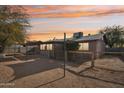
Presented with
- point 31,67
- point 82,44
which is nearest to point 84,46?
point 82,44

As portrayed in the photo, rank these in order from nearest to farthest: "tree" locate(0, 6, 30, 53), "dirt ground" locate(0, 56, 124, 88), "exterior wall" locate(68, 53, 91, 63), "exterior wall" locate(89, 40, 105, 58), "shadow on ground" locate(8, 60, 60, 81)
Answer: "dirt ground" locate(0, 56, 124, 88)
"shadow on ground" locate(8, 60, 60, 81)
"tree" locate(0, 6, 30, 53)
"exterior wall" locate(89, 40, 105, 58)
"exterior wall" locate(68, 53, 91, 63)

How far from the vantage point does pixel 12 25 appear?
6.90m

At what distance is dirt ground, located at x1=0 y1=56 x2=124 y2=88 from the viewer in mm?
5875

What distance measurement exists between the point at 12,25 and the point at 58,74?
1.75 m

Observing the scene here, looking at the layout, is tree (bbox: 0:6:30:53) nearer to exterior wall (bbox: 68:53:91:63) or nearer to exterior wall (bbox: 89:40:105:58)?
exterior wall (bbox: 68:53:91:63)

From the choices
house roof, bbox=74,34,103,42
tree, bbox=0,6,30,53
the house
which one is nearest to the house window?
the house

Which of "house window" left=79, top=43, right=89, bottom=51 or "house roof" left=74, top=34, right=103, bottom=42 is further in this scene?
"house window" left=79, top=43, right=89, bottom=51

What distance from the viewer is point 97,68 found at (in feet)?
21.7

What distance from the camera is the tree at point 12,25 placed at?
6551mm

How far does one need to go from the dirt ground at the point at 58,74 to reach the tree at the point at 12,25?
0.57m

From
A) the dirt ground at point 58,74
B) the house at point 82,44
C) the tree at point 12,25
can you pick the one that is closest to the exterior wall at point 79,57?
the house at point 82,44

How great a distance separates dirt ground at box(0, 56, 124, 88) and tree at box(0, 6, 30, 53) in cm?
57
